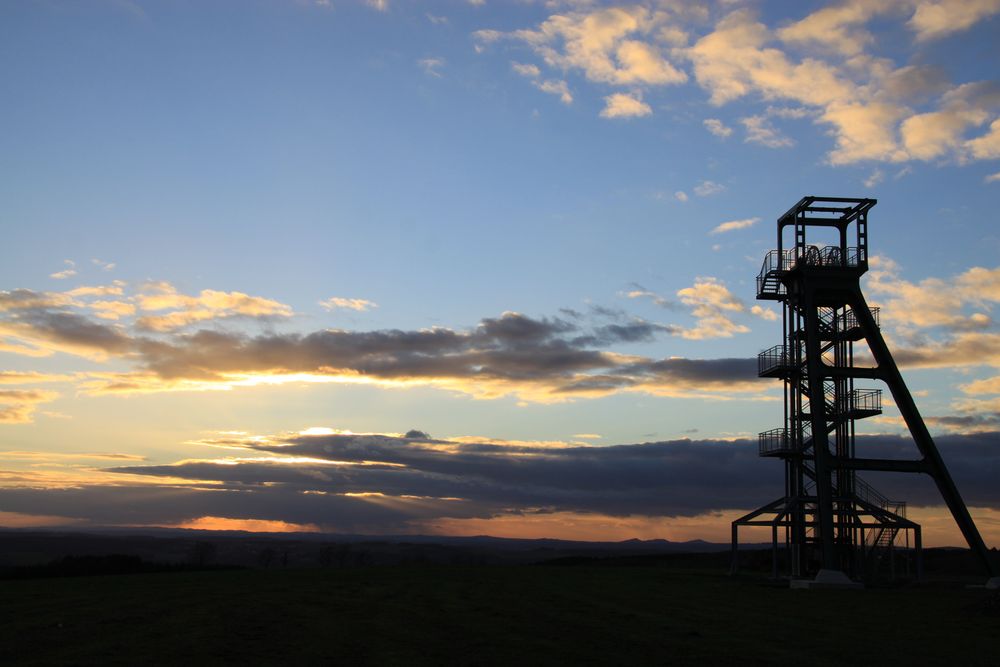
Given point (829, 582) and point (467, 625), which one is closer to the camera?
point (467, 625)

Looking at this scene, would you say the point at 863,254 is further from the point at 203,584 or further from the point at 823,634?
the point at 203,584

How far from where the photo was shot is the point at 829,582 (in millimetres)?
41031

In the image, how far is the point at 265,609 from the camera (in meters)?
24.2

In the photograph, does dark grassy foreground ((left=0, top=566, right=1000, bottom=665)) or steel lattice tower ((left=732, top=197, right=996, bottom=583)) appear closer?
dark grassy foreground ((left=0, top=566, right=1000, bottom=665))

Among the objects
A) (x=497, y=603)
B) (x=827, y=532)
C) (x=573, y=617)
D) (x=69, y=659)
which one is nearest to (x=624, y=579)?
(x=827, y=532)

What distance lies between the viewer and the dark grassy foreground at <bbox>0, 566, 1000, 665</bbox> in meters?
16.7

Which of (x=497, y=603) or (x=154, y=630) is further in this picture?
(x=497, y=603)

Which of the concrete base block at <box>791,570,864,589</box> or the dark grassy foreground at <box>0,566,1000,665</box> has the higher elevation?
the concrete base block at <box>791,570,864,589</box>

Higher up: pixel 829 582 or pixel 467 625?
pixel 829 582

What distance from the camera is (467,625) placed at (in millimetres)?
21188

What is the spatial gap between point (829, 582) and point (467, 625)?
25523 millimetres

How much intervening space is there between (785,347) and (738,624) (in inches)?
1082

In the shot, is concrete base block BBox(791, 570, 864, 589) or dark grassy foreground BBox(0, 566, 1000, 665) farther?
concrete base block BBox(791, 570, 864, 589)

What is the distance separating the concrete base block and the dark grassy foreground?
18.7 feet
